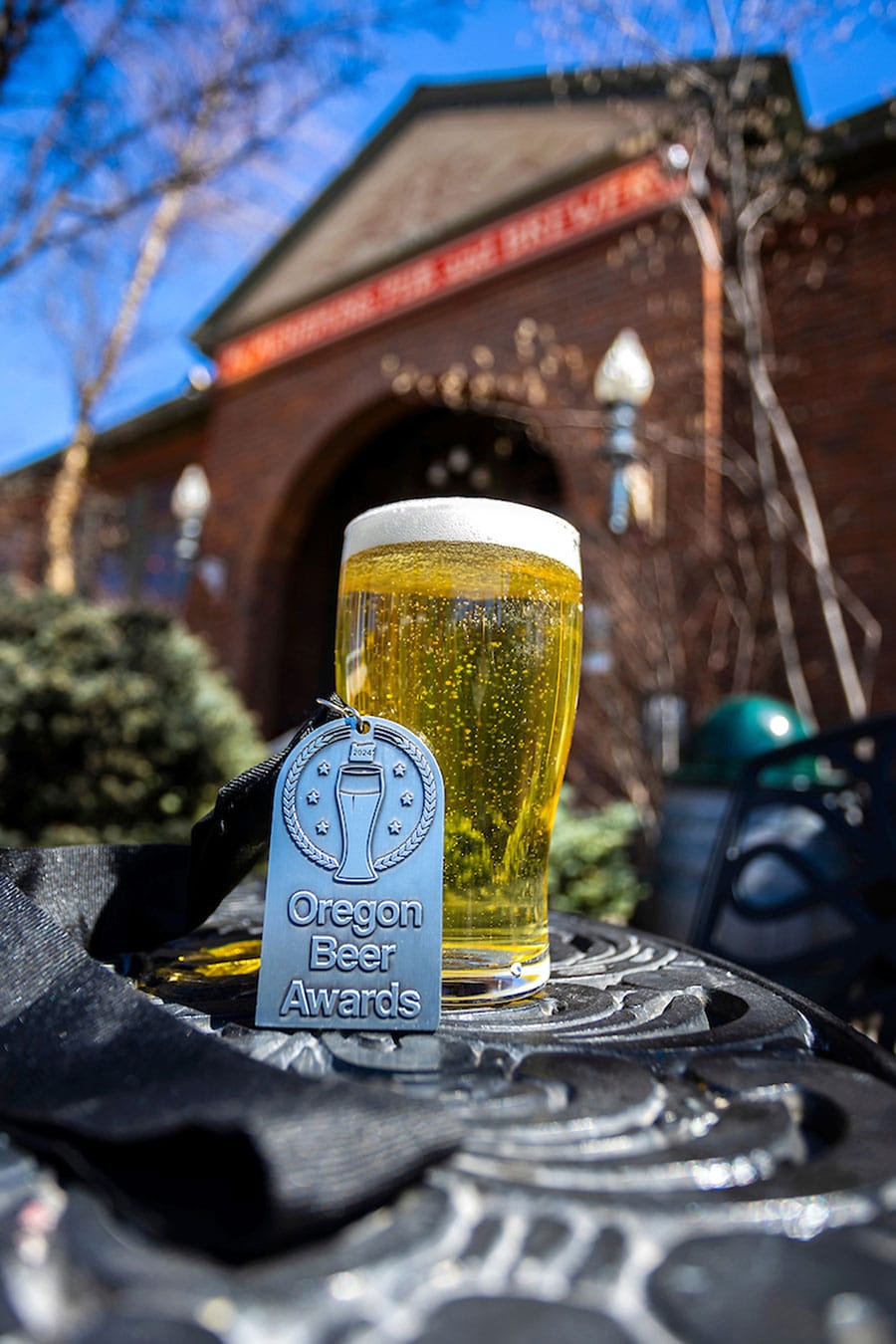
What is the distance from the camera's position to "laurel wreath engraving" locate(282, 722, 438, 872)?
0.57m

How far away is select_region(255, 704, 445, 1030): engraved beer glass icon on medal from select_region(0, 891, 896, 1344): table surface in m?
0.05

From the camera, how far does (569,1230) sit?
30 centimetres

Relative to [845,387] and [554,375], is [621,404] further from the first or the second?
[845,387]

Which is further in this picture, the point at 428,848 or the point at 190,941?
A: the point at 190,941

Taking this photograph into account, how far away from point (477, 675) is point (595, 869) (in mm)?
3311

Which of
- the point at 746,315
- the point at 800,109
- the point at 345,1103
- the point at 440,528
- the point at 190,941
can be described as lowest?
the point at 190,941

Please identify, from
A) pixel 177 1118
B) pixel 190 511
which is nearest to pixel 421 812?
pixel 177 1118

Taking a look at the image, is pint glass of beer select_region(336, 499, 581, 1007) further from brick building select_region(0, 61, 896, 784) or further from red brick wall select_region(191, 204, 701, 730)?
red brick wall select_region(191, 204, 701, 730)

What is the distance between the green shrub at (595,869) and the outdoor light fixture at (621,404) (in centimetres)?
164

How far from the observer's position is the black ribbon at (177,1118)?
0.28 metres

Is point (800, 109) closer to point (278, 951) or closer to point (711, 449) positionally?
point (711, 449)

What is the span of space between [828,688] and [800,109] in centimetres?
334

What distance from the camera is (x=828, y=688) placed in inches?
172

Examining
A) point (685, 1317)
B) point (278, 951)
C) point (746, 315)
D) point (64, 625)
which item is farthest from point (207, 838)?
point (746, 315)
